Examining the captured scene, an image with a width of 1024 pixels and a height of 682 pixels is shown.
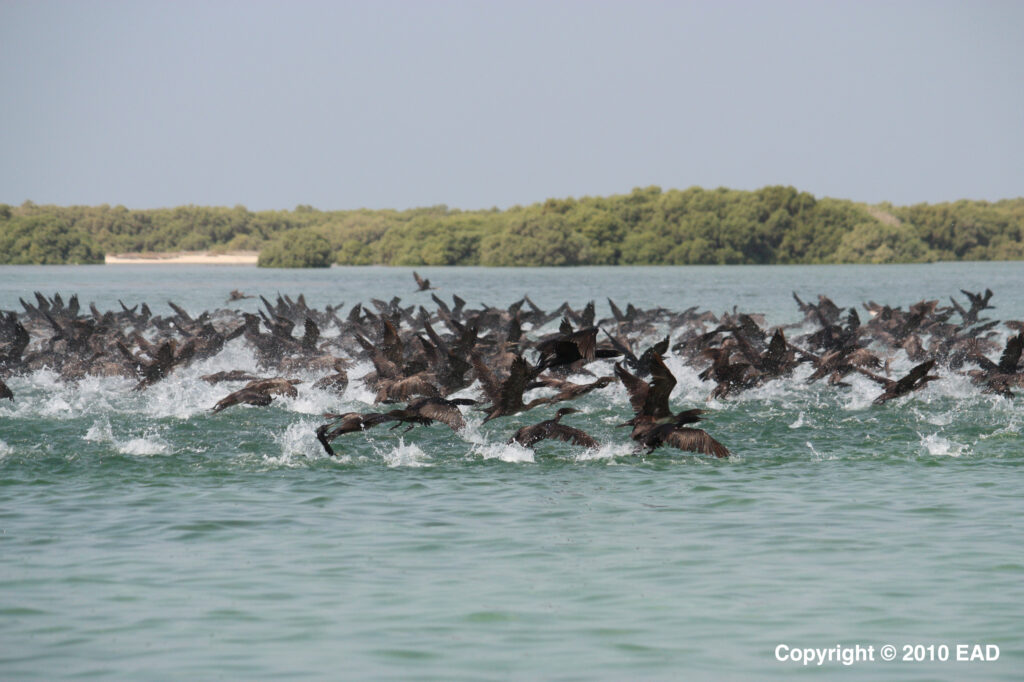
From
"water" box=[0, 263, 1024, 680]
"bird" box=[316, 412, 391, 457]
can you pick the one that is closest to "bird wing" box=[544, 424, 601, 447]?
"water" box=[0, 263, 1024, 680]

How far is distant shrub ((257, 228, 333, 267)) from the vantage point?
182750 millimetres

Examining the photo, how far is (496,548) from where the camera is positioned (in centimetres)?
1320

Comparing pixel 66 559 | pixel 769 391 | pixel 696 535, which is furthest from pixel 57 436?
pixel 769 391

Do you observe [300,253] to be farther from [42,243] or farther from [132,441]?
[132,441]

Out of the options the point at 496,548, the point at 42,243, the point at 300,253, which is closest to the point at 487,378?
the point at 496,548

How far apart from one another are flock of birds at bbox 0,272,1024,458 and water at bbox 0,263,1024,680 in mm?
732

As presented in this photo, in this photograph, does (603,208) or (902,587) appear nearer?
(902,587)

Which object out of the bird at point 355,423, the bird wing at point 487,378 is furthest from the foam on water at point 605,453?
the bird at point 355,423

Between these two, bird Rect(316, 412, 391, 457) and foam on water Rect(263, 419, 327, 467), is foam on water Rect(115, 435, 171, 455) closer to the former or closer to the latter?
foam on water Rect(263, 419, 327, 467)

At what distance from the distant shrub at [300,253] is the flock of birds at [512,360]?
147884 mm

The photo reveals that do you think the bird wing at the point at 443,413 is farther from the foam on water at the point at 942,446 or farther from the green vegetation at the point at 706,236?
the green vegetation at the point at 706,236

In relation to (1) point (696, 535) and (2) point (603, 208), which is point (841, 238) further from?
(1) point (696, 535)

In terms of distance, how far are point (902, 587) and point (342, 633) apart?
4.92m

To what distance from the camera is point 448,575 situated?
12.1 m
